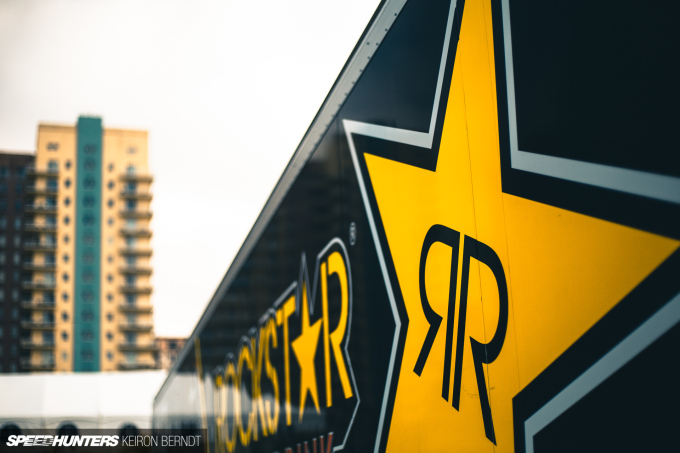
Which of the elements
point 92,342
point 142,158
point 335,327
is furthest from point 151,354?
point 335,327

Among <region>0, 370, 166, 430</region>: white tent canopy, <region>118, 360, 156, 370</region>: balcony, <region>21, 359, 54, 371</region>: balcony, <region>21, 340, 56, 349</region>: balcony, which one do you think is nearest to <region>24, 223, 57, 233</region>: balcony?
<region>21, 340, 56, 349</region>: balcony

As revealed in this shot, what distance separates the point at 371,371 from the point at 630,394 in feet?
4.74

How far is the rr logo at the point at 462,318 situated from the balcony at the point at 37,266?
7367 cm

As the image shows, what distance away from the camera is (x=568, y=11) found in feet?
5.02

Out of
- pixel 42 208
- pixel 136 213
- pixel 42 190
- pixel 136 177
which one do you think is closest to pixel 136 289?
pixel 136 213

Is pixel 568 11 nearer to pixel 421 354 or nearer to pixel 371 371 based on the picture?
pixel 421 354

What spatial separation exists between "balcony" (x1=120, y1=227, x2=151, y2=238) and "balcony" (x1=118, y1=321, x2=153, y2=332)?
33.5 ft

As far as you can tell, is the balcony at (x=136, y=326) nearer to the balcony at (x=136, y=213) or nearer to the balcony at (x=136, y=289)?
the balcony at (x=136, y=289)

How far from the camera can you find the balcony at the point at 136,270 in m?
70.4

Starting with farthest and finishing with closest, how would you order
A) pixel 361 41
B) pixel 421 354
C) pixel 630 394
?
pixel 361 41
pixel 421 354
pixel 630 394

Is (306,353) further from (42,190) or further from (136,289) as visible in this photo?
(42,190)

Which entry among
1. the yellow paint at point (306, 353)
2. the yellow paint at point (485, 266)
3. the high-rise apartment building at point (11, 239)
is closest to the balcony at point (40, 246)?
the high-rise apartment building at point (11, 239)

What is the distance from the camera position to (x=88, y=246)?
2749 inches

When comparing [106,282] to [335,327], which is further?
[106,282]
